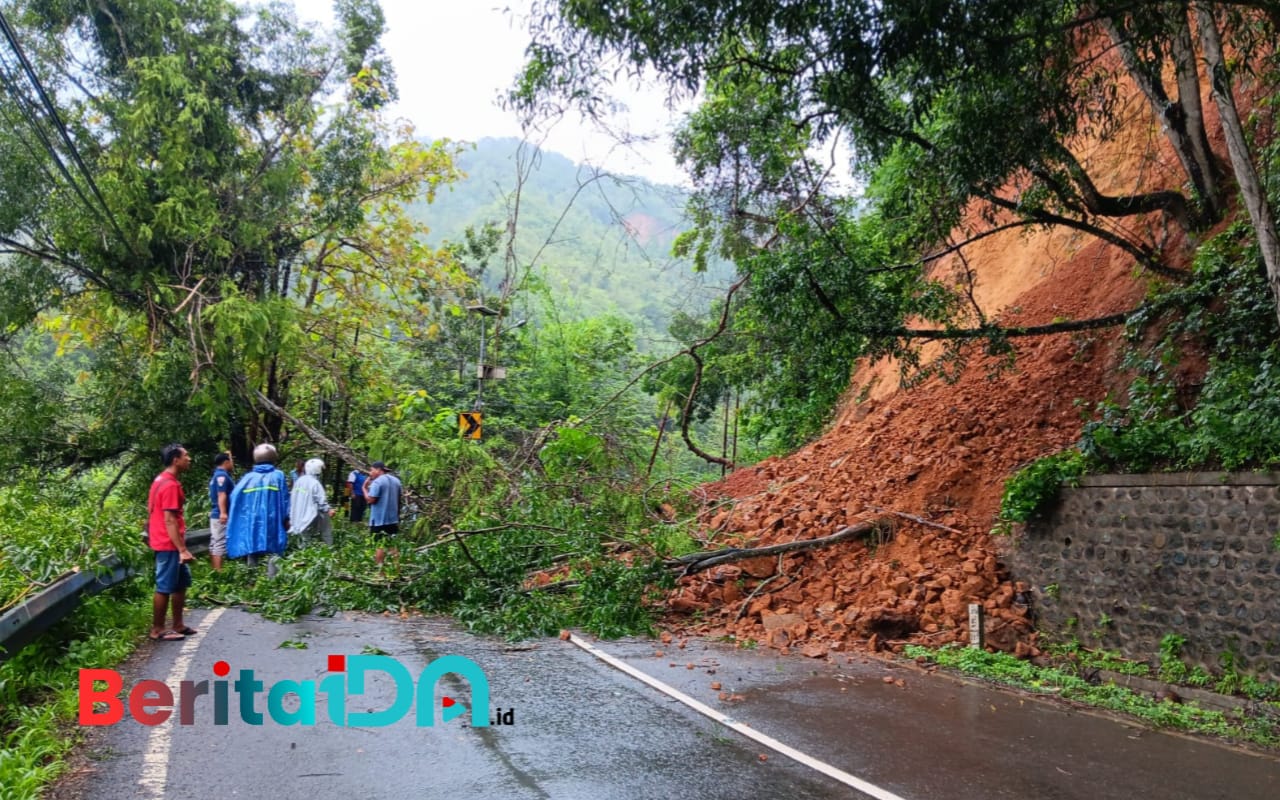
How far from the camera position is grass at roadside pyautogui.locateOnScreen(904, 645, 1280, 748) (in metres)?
6.75

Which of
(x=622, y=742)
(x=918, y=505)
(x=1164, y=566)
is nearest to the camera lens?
(x=622, y=742)

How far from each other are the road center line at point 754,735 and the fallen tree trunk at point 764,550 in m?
2.71

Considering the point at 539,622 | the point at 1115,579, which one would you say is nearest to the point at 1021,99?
the point at 1115,579

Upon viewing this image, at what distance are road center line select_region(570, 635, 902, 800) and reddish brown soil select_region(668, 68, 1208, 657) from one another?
227cm

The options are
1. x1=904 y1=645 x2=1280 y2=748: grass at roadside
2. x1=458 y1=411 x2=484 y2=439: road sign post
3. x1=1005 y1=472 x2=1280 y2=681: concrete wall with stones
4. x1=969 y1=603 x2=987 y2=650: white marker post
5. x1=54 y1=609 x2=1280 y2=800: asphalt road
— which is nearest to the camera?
x1=54 y1=609 x2=1280 y2=800: asphalt road

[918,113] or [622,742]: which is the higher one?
[918,113]

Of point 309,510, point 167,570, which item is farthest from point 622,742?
point 309,510

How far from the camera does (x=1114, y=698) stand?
7.62m

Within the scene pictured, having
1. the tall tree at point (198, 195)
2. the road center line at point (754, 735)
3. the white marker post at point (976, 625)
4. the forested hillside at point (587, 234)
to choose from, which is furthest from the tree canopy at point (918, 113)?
the tall tree at point (198, 195)

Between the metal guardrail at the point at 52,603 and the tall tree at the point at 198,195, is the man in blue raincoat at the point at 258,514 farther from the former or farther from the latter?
the tall tree at the point at 198,195

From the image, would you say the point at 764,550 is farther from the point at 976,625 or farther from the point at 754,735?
the point at 754,735

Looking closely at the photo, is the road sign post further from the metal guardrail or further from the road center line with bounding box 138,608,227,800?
the road center line with bounding box 138,608,227,800

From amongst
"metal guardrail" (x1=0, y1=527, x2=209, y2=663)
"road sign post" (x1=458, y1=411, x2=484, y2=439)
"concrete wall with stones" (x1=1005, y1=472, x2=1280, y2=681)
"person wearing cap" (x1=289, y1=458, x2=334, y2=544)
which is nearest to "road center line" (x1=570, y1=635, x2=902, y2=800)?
"metal guardrail" (x1=0, y1=527, x2=209, y2=663)

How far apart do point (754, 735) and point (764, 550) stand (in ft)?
18.2
